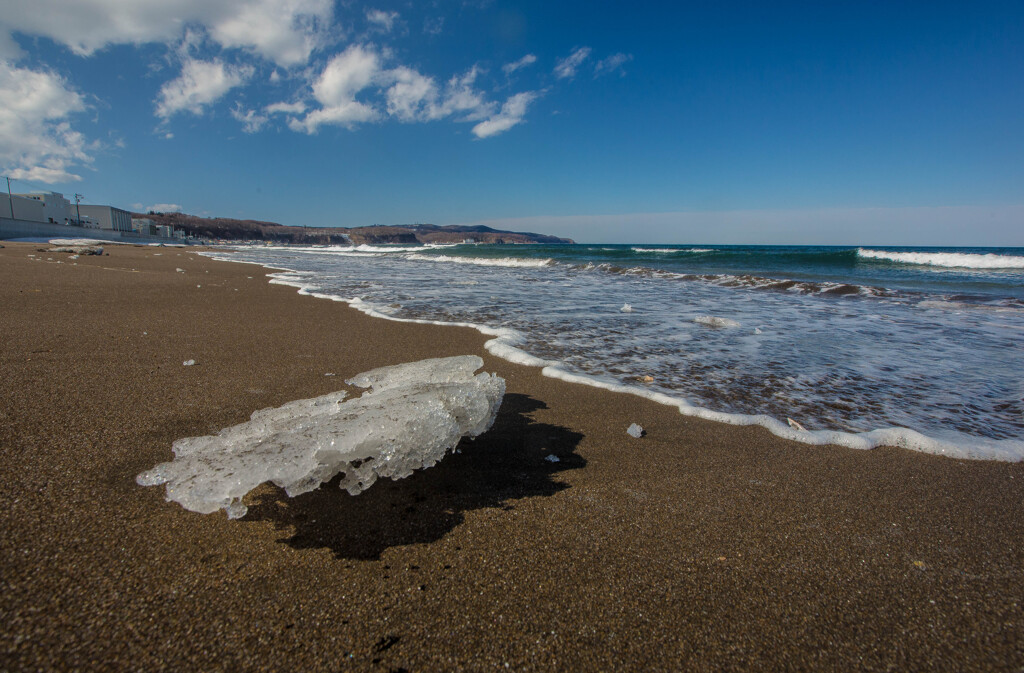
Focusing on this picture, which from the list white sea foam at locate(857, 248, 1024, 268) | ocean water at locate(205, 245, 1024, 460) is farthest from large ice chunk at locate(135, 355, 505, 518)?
white sea foam at locate(857, 248, 1024, 268)

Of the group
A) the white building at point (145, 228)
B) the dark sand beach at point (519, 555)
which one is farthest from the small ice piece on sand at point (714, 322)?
the white building at point (145, 228)

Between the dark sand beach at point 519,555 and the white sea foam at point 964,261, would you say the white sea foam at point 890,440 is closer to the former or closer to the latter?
the dark sand beach at point 519,555

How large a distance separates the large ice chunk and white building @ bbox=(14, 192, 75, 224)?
238 ft

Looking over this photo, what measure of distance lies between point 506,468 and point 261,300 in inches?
240

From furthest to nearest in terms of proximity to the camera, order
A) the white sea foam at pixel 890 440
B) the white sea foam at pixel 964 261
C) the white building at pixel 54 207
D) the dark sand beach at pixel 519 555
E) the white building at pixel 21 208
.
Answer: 1. the white building at pixel 54 207
2. the white building at pixel 21 208
3. the white sea foam at pixel 964 261
4. the white sea foam at pixel 890 440
5. the dark sand beach at pixel 519 555

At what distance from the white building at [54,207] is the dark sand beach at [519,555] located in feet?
237

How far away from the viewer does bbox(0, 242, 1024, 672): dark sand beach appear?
1.17m

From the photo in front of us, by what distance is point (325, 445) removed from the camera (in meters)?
1.61

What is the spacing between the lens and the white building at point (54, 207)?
51384mm

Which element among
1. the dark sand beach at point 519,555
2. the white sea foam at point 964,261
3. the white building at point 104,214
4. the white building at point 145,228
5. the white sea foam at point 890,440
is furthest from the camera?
the white building at point 145,228

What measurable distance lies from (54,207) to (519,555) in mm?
77836

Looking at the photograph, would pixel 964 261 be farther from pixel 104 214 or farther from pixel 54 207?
pixel 104 214

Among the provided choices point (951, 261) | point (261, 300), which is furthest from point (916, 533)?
point (951, 261)

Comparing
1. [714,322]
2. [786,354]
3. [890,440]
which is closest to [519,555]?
[890,440]
